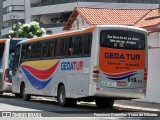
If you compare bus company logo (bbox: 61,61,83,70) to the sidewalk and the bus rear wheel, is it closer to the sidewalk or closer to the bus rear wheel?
the bus rear wheel

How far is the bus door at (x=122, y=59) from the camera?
61.4 ft

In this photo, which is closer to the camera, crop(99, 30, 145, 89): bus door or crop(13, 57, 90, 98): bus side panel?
crop(99, 30, 145, 89): bus door

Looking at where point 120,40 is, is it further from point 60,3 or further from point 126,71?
point 60,3

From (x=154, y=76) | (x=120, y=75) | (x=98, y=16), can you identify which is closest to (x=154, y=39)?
(x=154, y=76)

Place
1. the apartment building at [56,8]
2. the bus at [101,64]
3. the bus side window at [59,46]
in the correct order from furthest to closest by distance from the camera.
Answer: the apartment building at [56,8] < the bus side window at [59,46] < the bus at [101,64]

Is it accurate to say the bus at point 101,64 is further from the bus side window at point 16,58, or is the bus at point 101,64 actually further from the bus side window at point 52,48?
the bus side window at point 16,58

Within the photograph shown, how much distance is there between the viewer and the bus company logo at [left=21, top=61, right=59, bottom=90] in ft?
74.6

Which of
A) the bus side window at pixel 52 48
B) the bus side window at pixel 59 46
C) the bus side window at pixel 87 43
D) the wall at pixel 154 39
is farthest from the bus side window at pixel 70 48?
the wall at pixel 154 39

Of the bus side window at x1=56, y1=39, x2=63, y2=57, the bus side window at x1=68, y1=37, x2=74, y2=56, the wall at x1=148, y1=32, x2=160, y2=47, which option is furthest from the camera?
the wall at x1=148, y1=32, x2=160, y2=47

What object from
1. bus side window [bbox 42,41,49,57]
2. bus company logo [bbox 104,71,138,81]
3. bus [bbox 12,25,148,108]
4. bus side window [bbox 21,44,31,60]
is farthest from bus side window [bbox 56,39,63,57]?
bus side window [bbox 21,44,31,60]

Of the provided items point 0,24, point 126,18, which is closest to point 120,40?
point 126,18

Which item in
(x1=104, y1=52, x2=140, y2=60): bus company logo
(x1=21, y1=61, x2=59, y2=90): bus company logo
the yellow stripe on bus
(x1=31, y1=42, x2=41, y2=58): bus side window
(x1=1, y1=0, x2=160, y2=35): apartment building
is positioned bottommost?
(x1=21, y1=61, x2=59, y2=90): bus company logo

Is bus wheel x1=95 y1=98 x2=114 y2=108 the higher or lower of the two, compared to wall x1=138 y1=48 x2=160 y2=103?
lower

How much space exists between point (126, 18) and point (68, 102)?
25.7m
